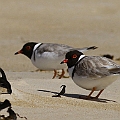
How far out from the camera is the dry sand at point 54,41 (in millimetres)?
5719

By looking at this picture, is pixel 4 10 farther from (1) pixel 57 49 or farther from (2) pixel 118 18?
(1) pixel 57 49

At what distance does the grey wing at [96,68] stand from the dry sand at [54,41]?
37 cm

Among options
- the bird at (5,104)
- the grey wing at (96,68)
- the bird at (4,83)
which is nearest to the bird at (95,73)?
the grey wing at (96,68)

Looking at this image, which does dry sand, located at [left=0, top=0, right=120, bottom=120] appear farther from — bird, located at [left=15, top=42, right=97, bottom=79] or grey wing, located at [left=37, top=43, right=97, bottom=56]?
grey wing, located at [left=37, top=43, right=97, bottom=56]

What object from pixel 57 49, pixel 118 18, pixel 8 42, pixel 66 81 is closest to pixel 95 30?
pixel 118 18

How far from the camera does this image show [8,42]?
1323cm

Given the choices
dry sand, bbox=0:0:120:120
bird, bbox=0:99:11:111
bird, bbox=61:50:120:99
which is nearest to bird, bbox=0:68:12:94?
dry sand, bbox=0:0:120:120

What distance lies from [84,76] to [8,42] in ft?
22.2

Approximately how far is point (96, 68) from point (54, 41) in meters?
6.88

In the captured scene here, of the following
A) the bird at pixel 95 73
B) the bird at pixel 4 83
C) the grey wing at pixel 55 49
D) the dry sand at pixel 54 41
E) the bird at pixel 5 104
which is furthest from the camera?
the grey wing at pixel 55 49

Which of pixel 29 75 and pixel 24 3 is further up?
pixel 24 3

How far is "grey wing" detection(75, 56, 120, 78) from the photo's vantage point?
21.8 feet

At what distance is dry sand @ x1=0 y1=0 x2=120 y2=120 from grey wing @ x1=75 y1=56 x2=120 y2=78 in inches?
14.6

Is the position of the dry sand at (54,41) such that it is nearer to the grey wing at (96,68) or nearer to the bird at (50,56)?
the bird at (50,56)
